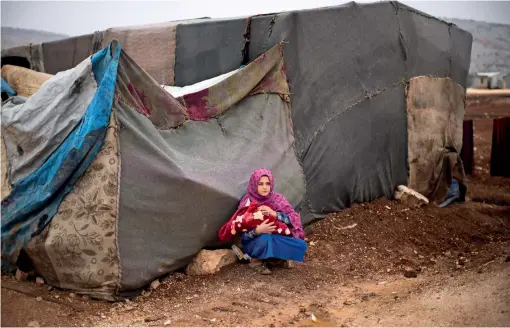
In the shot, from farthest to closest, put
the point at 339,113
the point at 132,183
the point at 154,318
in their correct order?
the point at 339,113, the point at 132,183, the point at 154,318

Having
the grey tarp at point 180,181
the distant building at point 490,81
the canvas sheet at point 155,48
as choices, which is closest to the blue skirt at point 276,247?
the grey tarp at point 180,181

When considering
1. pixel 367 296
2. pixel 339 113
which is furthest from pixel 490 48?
pixel 367 296

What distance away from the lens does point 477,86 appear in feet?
96.0

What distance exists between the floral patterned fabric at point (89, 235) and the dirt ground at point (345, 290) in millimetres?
145

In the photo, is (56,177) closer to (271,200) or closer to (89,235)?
(89,235)

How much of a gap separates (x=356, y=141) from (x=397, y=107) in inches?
36.7

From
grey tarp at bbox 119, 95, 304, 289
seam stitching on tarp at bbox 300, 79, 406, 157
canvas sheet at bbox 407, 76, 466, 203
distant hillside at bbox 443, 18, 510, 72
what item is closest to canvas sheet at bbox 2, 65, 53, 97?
grey tarp at bbox 119, 95, 304, 289

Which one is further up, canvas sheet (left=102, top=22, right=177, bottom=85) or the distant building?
canvas sheet (left=102, top=22, right=177, bottom=85)

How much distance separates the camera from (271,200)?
3887mm

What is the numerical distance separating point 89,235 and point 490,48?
1517 inches

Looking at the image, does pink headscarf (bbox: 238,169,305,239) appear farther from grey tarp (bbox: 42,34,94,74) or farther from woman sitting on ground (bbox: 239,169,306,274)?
grey tarp (bbox: 42,34,94,74)

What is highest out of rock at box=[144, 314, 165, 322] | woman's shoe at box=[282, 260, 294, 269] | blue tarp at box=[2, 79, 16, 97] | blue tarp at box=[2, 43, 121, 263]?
blue tarp at box=[2, 79, 16, 97]

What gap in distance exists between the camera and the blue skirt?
→ 12.1 feet

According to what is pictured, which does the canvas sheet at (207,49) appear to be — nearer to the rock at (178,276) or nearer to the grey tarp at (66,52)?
the grey tarp at (66,52)
